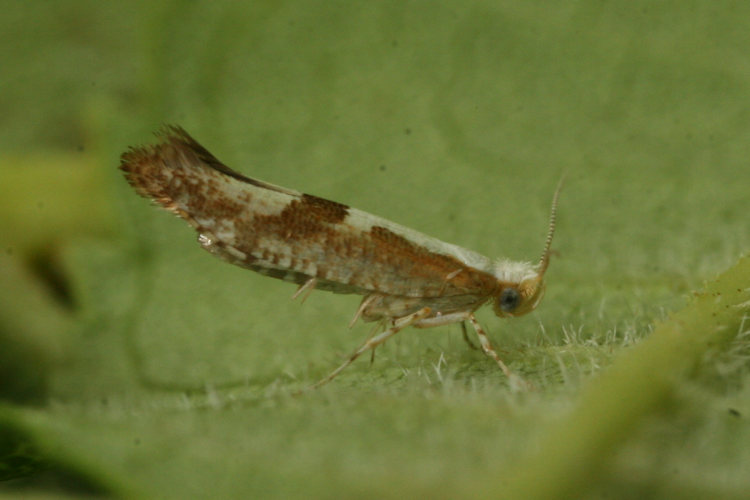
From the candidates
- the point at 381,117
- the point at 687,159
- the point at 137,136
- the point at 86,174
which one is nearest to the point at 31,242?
the point at 86,174

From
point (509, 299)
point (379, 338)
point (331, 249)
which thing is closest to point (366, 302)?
point (379, 338)

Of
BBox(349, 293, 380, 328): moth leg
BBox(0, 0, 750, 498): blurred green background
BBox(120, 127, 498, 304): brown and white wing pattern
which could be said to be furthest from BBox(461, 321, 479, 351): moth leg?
BBox(349, 293, 380, 328): moth leg

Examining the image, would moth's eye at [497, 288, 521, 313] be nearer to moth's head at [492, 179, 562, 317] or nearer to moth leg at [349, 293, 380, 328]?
moth's head at [492, 179, 562, 317]

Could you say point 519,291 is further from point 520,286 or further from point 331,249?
point 331,249

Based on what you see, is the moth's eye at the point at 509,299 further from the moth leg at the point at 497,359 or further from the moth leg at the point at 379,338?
the moth leg at the point at 379,338

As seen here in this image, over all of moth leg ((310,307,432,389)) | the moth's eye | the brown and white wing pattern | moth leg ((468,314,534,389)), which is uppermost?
the brown and white wing pattern

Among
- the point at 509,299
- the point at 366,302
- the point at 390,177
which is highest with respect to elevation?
the point at 390,177

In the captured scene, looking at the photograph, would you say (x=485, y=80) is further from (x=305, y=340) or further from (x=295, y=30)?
(x=305, y=340)
